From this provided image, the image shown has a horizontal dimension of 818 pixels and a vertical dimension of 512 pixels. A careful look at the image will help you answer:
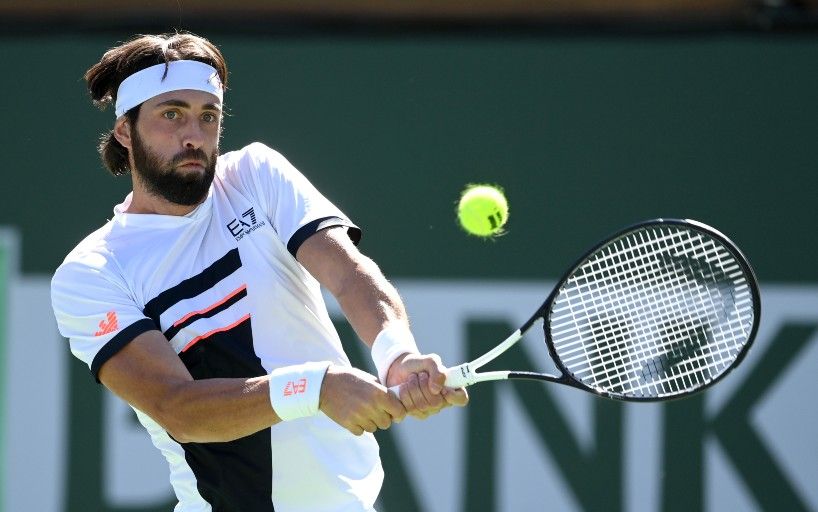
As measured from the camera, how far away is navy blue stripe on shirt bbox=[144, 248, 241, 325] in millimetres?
3316

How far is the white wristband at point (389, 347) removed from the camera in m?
2.97

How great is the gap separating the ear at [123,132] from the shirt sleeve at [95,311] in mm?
443

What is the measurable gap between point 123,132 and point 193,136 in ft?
1.18

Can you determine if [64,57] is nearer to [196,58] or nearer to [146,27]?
[146,27]

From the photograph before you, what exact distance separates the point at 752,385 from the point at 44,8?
3521mm

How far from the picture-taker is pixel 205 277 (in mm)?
3355

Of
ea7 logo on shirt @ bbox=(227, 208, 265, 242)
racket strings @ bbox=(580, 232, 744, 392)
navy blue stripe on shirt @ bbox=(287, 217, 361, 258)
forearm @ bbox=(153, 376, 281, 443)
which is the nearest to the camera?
forearm @ bbox=(153, 376, 281, 443)

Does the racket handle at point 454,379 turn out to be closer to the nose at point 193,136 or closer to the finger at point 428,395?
the finger at point 428,395

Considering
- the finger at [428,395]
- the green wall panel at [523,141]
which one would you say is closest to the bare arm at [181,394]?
the finger at [428,395]

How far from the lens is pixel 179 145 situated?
135 inches

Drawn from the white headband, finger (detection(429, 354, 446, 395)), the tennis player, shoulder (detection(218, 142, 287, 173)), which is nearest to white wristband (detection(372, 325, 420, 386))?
the tennis player

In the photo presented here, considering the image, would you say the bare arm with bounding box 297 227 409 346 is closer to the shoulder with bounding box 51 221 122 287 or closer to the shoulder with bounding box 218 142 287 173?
the shoulder with bounding box 218 142 287 173

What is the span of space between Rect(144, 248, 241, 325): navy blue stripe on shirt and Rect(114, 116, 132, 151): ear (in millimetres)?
524

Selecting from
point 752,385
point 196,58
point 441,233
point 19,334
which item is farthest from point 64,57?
point 752,385
